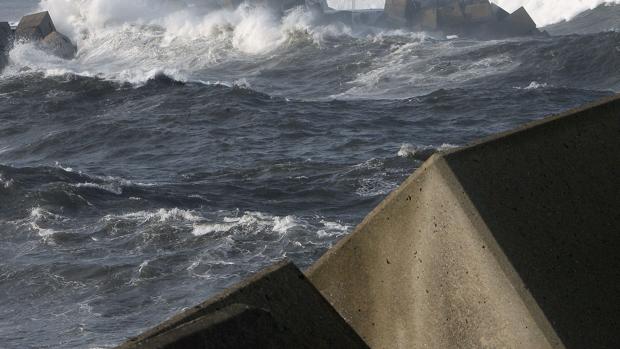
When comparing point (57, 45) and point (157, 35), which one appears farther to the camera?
point (157, 35)

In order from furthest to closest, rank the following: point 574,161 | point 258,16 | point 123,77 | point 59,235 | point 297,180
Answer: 1. point 258,16
2. point 123,77
3. point 297,180
4. point 59,235
5. point 574,161

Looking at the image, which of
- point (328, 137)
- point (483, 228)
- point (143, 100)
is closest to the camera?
point (483, 228)

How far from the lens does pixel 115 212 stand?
51.0ft

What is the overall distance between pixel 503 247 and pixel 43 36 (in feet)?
120

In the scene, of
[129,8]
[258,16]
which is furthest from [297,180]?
[129,8]

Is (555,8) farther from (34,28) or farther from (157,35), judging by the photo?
(34,28)

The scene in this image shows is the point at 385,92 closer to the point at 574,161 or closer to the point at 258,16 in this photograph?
the point at 258,16

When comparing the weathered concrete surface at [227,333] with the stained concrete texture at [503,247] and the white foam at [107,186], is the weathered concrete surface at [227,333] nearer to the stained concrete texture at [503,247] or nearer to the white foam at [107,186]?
the stained concrete texture at [503,247]

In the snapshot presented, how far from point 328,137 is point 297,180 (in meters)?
4.23

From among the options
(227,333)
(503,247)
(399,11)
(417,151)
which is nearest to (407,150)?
(417,151)

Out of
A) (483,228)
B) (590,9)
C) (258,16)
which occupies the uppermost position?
(483,228)

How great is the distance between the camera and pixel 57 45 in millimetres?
38656

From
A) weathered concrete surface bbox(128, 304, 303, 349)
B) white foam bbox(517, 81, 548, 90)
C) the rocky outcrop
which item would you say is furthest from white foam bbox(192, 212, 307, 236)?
the rocky outcrop

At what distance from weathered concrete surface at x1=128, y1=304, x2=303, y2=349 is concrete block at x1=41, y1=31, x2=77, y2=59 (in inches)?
1424
